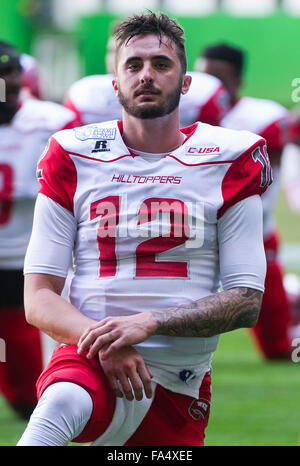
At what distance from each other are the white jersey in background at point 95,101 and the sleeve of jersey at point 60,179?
2.17 meters

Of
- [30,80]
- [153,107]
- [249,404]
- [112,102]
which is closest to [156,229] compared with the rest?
[153,107]

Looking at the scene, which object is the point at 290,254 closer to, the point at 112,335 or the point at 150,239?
the point at 150,239

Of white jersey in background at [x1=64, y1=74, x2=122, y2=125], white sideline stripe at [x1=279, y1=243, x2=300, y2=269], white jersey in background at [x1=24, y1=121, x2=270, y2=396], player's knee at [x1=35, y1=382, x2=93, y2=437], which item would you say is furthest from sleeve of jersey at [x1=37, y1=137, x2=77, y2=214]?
white sideline stripe at [x1=279, y1=243, x2=300, y2=269]

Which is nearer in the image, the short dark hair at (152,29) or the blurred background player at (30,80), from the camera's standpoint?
the short dark hair at (152,29)

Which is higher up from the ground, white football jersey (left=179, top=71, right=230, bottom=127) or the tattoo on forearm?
the tattoo on forearm

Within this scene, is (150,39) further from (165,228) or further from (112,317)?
(112,317)

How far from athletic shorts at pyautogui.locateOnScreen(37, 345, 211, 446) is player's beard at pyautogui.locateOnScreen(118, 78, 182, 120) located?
0.73 metres

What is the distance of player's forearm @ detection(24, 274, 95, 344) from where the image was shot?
283 centimetres

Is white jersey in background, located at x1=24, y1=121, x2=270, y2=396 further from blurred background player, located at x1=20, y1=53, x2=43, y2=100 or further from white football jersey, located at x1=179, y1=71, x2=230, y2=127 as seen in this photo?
blurred background player, located at x1=20, y1=53, x2=43, y2=100

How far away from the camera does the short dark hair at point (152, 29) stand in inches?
121

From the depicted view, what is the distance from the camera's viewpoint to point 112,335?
2723 millimetres

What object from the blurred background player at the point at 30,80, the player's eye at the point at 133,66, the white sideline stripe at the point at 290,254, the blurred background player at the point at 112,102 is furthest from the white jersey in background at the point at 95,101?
the white sideline stripe at the point at 290,254

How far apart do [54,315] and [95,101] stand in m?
2.67

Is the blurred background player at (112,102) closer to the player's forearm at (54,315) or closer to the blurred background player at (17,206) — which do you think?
the blurred background player at (17,206)
